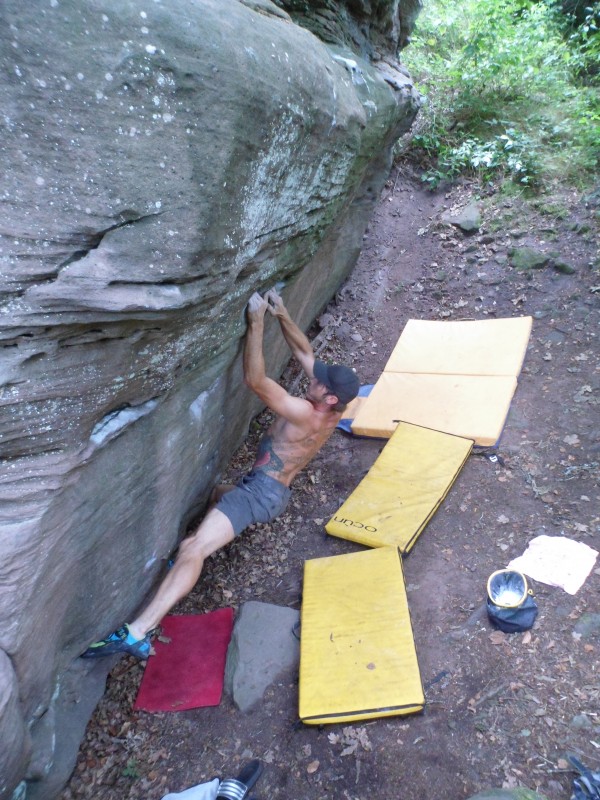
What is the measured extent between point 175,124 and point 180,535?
288 cm

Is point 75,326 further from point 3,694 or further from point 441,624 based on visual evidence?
point 441,624

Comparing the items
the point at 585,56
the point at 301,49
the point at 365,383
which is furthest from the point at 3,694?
the point at 585,56

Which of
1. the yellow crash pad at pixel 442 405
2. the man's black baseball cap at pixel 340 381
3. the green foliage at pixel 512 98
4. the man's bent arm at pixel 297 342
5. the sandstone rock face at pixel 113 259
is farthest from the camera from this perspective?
the green foliage at pixel 512 98

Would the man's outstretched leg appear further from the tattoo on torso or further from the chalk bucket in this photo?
the chalk bucket

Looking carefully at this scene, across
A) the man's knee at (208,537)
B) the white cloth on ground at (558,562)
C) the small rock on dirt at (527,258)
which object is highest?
the small rock on dirt at (527,258)

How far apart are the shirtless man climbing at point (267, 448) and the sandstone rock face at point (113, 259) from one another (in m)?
0.22

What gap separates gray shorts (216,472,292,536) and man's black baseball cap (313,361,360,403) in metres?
0.83

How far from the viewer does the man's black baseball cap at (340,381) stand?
411 centimetres

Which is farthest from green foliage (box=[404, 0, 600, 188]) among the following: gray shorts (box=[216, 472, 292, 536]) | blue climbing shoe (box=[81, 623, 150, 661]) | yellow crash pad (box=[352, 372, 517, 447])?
blue climbing shoe (box=[81, 623, 150, 661])

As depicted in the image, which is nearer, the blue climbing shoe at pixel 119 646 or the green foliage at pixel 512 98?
the blue climbing shoe at pixel 119 646

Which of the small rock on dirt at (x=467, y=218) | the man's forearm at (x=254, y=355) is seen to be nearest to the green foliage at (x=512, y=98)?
the small rock on dirt at (x=467, y=218)

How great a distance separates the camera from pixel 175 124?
6.42 ft

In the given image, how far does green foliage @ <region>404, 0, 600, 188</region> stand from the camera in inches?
325

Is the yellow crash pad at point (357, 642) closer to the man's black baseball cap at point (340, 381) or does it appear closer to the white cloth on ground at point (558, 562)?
the white cloth on ground at point (558, 562)
